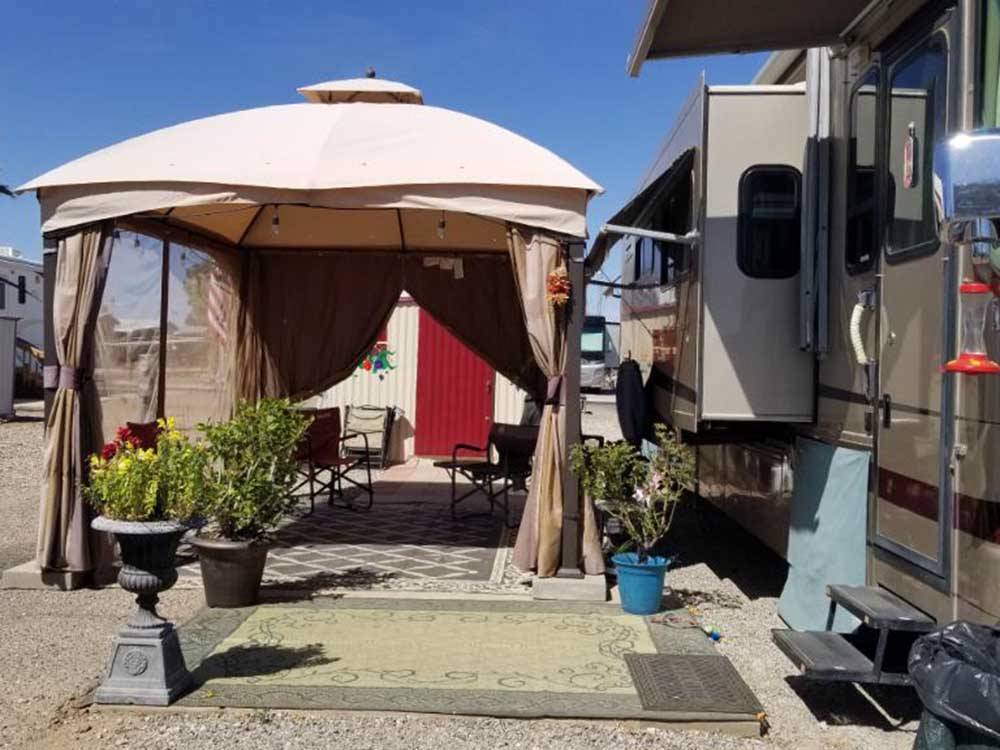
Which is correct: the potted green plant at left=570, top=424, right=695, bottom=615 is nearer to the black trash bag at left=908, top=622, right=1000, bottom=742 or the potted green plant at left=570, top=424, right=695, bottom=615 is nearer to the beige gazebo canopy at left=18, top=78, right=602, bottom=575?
the beige gazebo canopy at left=18, top=78, right=602, bottom=575

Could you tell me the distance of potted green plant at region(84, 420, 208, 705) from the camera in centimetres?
372

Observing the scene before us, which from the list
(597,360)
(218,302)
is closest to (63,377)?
(218,302)

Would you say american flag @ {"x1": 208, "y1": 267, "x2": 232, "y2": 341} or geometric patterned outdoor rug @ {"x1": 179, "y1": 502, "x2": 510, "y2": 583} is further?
american flag @ {"x1": 208, "y1": 267, "x2": 232, "y2": 341}

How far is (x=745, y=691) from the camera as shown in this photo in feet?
12.9

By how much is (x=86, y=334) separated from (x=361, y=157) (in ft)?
6.45

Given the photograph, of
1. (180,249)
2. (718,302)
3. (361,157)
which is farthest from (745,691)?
(180,249)

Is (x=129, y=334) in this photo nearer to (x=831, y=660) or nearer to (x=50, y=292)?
(x=50, y=292)

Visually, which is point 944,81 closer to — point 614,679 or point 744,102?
point 744,102

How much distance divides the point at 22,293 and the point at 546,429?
72.4 feet

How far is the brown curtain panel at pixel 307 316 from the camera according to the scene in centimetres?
801

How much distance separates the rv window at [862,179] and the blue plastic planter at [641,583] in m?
1.91

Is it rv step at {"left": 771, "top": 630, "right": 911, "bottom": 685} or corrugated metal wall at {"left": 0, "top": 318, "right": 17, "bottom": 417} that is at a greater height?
corrugated metal wall at {"left": 0, "top": 318, "right": 17, "bottom": 417}

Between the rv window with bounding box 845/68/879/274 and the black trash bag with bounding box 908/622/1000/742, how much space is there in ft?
6.35

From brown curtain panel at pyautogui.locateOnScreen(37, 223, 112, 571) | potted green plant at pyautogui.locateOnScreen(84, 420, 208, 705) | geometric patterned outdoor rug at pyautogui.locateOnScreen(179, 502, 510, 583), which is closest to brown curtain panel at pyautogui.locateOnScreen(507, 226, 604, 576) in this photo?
geometric patterned outdoor rug at pyautogui.locateOnScreen(179, 502, 510, 583)
